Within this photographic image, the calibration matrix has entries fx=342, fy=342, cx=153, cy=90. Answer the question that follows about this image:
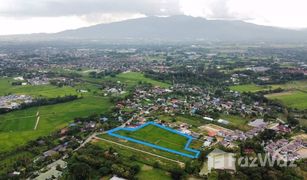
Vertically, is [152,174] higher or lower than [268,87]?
lower

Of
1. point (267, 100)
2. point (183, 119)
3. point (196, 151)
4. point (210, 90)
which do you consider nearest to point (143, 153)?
point (196, 151)

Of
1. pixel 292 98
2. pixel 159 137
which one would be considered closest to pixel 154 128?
pixel 159 137

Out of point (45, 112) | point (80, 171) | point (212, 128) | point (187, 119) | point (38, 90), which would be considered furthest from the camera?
point (38, 90)

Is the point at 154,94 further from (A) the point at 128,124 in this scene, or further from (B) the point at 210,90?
(A) the point at 128,124

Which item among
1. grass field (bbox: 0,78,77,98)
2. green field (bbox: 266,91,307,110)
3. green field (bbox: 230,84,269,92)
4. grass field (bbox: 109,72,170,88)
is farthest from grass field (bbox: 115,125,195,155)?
green field (bbox: 230,84,269,92)

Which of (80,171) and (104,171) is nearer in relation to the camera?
(80,171)

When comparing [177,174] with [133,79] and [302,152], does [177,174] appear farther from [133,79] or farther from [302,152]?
[133,79]
